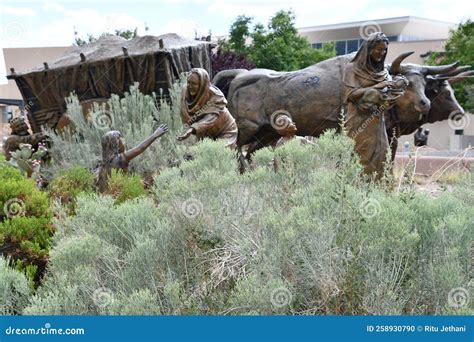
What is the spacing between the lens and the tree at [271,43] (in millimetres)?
25781

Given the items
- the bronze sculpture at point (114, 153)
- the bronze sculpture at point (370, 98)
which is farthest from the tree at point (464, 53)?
the bronze sculpture at point (114, 153)

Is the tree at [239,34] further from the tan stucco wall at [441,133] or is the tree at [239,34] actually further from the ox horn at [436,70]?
the ox horn at [436,70]

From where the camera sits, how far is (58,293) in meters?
3.33

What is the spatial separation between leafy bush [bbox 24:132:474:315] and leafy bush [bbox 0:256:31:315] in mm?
182

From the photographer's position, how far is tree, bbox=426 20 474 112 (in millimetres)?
23453

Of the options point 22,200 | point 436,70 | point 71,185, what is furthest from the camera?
point 436,70

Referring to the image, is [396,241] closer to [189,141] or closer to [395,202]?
[395,202]

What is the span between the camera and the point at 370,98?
23.8ft

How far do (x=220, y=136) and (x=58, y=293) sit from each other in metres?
4.40

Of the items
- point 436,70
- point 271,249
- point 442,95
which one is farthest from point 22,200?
point 442,95

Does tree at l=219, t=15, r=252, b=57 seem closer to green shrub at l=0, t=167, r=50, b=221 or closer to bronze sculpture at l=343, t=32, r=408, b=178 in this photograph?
bronze sculpture at l=343, t=32, r=408, b=178

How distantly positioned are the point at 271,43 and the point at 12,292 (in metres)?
22.8

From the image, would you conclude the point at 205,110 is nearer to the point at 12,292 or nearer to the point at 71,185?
the point at 71,185

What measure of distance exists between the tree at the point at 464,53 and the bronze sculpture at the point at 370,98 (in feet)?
Result: 55.7
